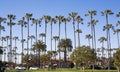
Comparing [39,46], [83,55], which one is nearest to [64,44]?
[39,46]

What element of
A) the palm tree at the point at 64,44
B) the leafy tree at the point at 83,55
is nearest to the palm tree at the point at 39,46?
the palm tree at the point at 64,44

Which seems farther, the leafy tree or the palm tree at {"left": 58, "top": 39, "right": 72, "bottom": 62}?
the palm tree at {"left": 58, "top": 39, "right": 72, "bottom": 62}

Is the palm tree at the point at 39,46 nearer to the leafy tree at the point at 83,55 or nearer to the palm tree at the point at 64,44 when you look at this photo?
the palm tree at the point at 64,44

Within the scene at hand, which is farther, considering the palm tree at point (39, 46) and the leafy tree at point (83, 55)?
the palm tree at point (39, 46)

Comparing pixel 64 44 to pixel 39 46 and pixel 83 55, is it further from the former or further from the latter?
pixel 83 55

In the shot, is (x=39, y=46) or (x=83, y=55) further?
(x=39, y=46)

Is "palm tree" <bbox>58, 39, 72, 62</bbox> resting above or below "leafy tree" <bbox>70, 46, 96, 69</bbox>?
above

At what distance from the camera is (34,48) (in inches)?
6117

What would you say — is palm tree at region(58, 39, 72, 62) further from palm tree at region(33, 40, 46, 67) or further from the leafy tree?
the leafy tree

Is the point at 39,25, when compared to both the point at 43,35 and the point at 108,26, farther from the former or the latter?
the point at 108,26

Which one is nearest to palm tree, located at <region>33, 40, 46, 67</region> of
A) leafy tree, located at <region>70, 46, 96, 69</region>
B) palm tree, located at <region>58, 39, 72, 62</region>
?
palm tree, located at <region>58, 39, 72, 62</region>

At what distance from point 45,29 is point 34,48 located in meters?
11.4

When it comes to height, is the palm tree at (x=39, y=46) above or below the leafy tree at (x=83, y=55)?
above

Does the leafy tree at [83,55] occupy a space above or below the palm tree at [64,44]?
below
